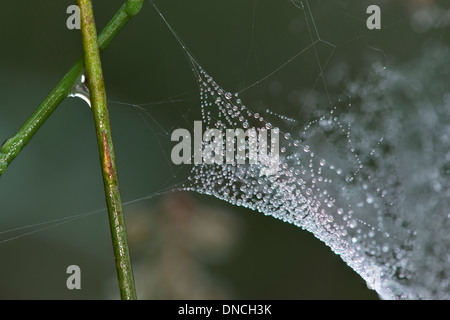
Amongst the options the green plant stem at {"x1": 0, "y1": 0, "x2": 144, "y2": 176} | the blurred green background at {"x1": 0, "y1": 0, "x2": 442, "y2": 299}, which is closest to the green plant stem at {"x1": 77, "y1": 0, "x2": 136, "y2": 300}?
the green plant stem at {"x1": 0, "y1": 0, "x2": 144, "y2": 176}

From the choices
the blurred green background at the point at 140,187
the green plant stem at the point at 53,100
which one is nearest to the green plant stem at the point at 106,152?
the green plant stem at the point at 53,100

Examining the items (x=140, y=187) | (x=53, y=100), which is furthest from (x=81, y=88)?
(x=140, y=187)

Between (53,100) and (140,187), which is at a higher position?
(140,187)

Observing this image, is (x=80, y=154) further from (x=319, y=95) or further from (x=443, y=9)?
(x=443, y=9)

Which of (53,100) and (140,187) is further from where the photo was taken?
(140,187)

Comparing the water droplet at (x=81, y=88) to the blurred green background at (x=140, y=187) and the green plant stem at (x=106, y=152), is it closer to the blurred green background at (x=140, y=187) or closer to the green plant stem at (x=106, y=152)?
the green plant stem at (x=106, y=152)

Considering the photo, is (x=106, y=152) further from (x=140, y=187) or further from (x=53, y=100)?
(x=140, y=187)

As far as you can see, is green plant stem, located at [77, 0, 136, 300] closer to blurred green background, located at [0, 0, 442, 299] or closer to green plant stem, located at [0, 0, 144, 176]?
green plant stem, located at [0, 0, 144, 176]
